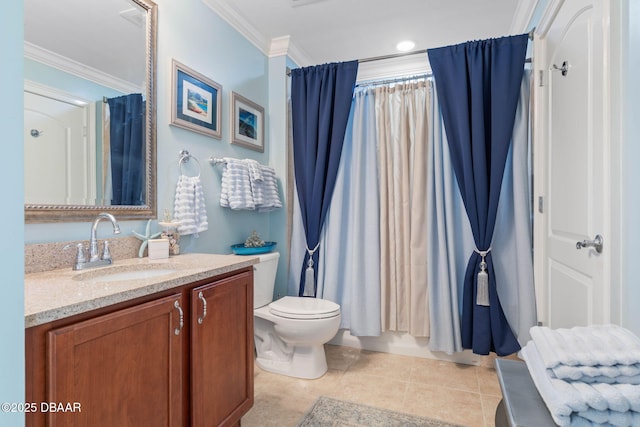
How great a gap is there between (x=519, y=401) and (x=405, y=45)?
8.89 ft

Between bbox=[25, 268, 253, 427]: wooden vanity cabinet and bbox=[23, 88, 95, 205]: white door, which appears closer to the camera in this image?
bbox=[25, 268, 253, 427]: wooden vanity cabinet

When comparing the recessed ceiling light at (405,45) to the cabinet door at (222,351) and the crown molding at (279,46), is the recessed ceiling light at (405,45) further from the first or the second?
the cabinet door at (222,351)

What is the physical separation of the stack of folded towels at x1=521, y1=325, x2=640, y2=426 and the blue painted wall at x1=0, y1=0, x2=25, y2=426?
41.4 inches

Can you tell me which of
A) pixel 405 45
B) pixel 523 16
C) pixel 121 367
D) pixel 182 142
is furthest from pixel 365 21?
pixel 121 367

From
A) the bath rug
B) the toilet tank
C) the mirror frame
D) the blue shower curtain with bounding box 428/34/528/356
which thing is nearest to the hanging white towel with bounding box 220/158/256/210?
the toilet tank

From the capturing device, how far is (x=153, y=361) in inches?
42.2

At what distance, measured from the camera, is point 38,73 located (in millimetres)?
1272

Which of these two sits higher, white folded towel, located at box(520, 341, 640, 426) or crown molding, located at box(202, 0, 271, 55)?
crown molding, located at box(202, 0, 271, 55)

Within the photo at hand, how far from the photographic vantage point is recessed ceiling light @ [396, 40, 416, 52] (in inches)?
108

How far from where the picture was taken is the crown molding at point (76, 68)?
1268mm

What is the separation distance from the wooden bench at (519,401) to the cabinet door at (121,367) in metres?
1.03

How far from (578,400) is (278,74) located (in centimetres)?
275

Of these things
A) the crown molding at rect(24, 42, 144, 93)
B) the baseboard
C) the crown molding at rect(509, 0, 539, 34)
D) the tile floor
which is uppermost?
the crown molding at rect(509, 0, 539, 34)

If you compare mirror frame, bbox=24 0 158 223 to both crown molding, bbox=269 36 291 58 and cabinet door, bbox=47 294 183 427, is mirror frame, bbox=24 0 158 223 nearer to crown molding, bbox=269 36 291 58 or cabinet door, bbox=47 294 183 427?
cabinet door, bbox=47 294 183 427
